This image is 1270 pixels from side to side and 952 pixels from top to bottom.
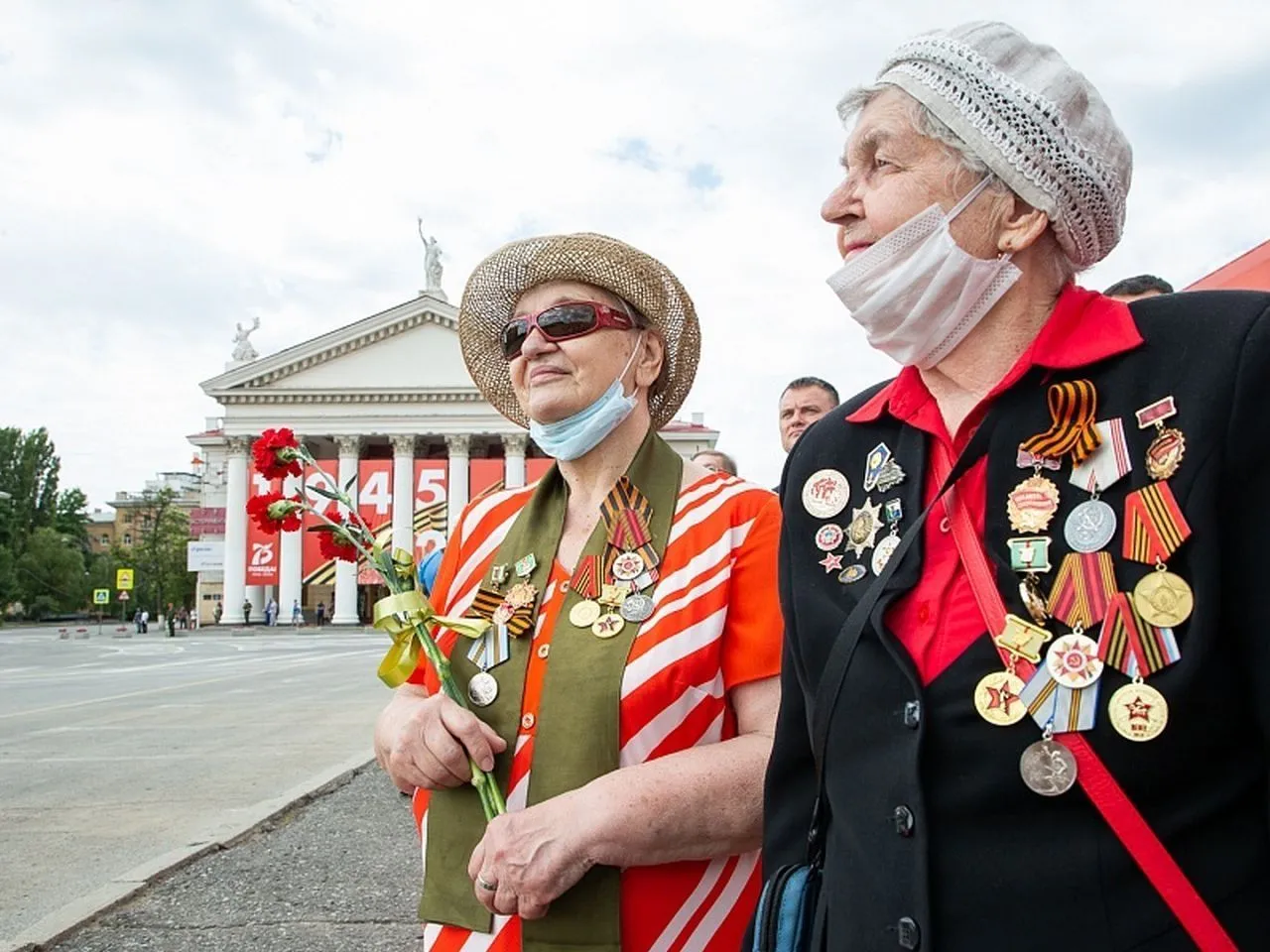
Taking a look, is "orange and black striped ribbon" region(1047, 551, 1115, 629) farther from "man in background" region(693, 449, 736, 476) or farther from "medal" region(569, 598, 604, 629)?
"man in background" region(693, 449, 736, 476)

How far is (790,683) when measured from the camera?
1971 millimetres

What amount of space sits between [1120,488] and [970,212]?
511 millimetres

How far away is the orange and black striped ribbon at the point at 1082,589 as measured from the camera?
58.9 inches

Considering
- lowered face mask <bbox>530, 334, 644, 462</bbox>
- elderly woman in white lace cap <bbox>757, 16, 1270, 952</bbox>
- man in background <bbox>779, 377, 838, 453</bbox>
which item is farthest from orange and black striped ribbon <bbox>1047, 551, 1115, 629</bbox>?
man in background <bbox>779, 377, 838, 453</bbox>

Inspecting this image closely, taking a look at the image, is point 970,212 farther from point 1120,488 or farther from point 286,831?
point 286,831

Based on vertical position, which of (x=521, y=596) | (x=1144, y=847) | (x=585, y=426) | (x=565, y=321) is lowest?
(x=1144, y=847)

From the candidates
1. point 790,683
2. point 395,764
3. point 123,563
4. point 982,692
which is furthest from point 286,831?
point 123,563

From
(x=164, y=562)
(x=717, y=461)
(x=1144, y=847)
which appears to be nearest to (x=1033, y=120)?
(x=1144, y=847)

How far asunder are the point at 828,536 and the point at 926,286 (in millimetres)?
422

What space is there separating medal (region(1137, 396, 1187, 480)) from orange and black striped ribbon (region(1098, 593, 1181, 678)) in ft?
0.55

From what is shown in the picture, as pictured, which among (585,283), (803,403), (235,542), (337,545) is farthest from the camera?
(235,542)

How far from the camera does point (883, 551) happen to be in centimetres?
176

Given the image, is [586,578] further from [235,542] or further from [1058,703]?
[235,542]

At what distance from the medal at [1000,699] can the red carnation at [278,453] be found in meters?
1.56
